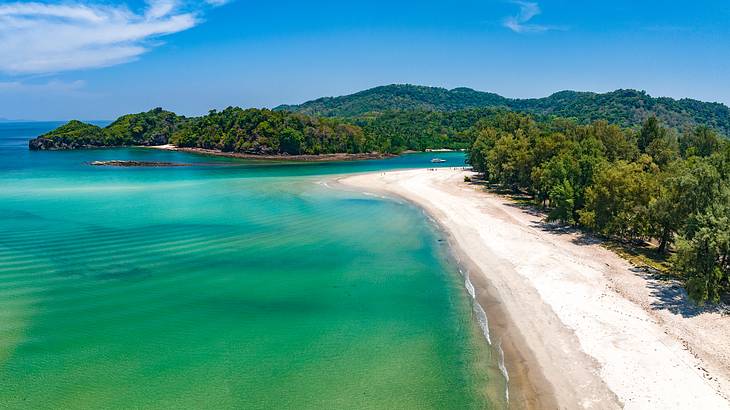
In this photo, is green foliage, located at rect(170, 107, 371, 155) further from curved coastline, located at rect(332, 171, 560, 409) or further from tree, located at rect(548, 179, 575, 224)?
curved coastline, located at rect(332, 171, 560, 409)

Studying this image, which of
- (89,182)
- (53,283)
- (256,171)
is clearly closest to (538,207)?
(53,283)

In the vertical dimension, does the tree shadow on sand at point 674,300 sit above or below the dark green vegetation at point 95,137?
below

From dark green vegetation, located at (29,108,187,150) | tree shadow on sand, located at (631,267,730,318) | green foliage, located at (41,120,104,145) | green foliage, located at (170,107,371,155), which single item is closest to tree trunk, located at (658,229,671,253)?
tree shadow on sand, located at (631,267,730,318)

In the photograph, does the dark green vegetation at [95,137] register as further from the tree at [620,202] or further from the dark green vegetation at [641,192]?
the tree at [620,202]

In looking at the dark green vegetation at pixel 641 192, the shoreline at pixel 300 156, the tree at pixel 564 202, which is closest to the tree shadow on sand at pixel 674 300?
the dark green vegetation at pixel 641 192

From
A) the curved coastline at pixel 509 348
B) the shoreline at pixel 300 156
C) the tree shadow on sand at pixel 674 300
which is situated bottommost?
the curved coastline at pixel 509 348
